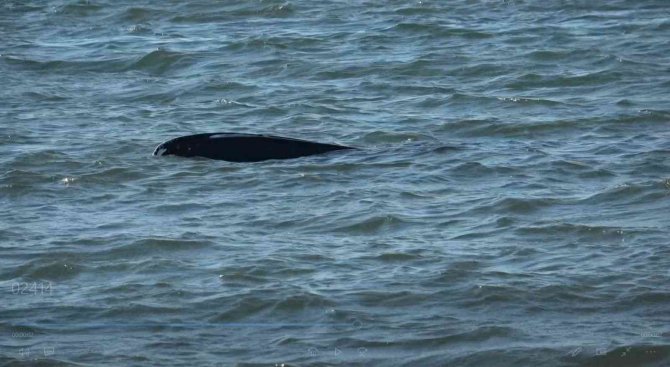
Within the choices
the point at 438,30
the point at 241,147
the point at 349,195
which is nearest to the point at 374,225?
the point at 349,195

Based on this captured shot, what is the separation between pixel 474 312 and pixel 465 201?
287 cm

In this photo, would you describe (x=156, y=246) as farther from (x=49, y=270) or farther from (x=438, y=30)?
(x=438, y=30)

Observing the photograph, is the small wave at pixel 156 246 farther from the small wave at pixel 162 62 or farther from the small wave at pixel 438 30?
the small wave at pixel 438 30

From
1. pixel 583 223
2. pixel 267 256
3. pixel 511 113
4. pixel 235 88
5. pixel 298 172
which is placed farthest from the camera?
pixel 235 88

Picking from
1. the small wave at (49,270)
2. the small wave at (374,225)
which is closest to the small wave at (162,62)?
the small wave at (374,225)

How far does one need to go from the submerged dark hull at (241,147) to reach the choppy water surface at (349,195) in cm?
16

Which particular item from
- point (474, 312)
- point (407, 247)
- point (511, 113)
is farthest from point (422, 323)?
point (511, 113)

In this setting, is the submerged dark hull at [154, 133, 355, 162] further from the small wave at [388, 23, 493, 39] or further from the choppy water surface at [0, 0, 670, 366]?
the small wave at [388, 23, 493, 39]

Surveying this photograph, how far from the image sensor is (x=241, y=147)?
13.4 metres

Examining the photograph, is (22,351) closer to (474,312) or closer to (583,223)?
(474,312)

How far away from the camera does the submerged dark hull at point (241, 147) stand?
43.8 feet

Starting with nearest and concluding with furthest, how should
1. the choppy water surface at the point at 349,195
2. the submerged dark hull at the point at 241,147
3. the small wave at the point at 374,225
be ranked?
the choppy water surface at the point at 349,195, the small wave at the point at 374,225, the submerged dark hull at the point at 241,147

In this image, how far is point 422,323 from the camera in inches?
354

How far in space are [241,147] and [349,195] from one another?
5.20 ft
